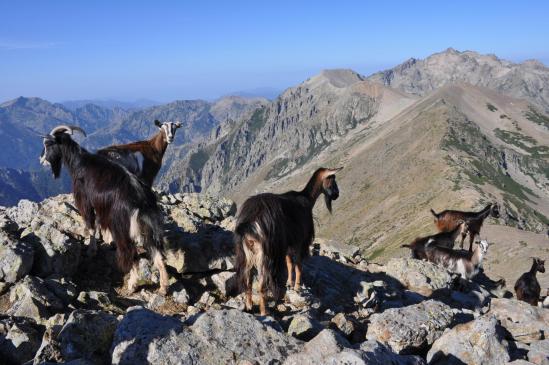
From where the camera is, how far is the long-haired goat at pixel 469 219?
22.5 meters

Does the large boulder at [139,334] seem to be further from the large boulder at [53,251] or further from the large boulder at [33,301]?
the large boulder at [53,251]

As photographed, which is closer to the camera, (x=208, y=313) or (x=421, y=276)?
(x=208, y=313)

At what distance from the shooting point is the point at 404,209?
86.3m

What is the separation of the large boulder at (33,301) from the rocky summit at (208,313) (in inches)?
1.0

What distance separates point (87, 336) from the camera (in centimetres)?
633

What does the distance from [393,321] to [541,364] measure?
244 cm

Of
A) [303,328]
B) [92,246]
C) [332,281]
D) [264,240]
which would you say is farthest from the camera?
[332,281]

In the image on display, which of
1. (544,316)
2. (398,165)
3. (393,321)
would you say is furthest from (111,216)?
(398,165)

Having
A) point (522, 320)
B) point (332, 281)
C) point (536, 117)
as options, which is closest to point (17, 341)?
point (332, 281)

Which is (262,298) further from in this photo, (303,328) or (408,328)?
(408,328)

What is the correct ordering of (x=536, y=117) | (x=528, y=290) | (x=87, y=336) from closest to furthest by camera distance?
(x=87, y=336) < (x=528, y=290) < (x=536, y=117)

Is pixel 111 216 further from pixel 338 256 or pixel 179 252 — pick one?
pixel 338 256

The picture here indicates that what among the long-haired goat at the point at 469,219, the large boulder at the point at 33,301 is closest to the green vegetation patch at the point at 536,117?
the long-haired goat at the point at 469,219

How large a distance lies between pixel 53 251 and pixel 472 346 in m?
8.37
